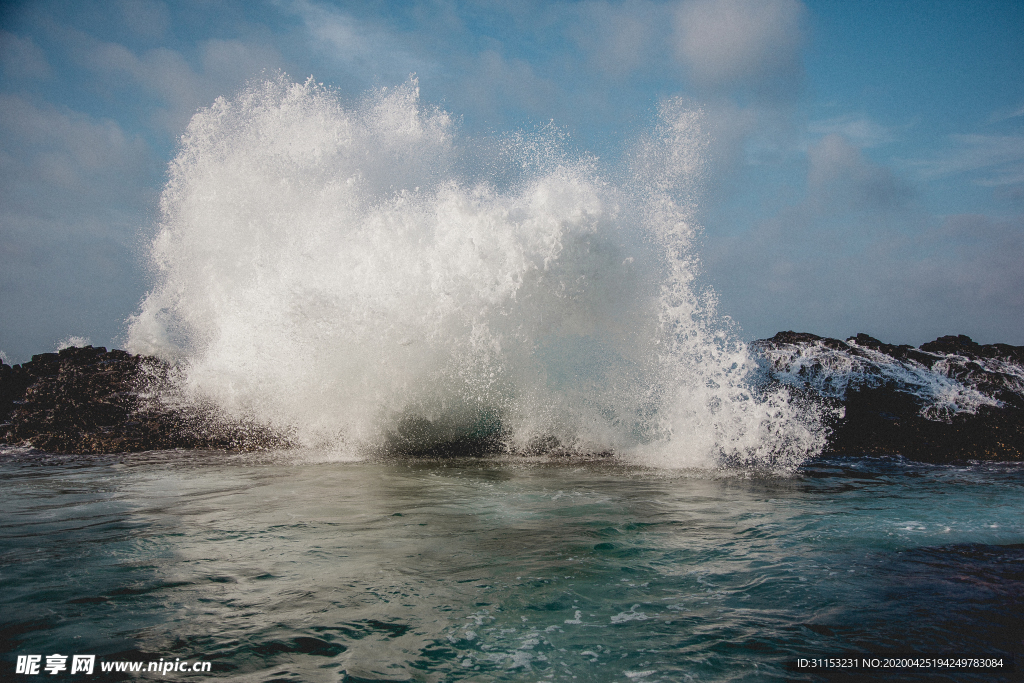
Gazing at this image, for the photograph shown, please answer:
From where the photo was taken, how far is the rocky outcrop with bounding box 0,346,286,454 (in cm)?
1181

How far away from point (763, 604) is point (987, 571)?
2.24 metres

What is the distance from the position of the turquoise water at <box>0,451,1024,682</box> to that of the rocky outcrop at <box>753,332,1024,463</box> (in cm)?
468

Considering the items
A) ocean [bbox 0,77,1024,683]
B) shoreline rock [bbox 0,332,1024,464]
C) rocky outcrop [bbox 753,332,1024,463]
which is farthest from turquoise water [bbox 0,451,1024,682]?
rocky outcrop [bbox 753,332,1024,463]

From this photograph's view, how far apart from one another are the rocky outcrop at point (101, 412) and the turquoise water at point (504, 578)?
3.91 metres

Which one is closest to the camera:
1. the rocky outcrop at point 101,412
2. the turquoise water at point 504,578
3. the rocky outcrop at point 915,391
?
the turquoise water at point 504,578

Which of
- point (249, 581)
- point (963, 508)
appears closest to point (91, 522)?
point (249, 581)

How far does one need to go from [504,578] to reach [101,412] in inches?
547

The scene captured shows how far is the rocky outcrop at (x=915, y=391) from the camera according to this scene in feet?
39.4

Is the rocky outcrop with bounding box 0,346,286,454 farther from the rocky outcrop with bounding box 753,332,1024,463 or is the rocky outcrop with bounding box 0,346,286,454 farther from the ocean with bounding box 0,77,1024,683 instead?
the rocky outcrop with bounding box 753,332,1024,463

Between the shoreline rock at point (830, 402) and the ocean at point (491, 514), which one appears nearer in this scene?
the ocean at point (491, 514)

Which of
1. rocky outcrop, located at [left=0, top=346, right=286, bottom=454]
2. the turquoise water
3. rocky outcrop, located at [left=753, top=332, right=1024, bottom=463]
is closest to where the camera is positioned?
the turquoise water

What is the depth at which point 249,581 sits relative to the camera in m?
4.42

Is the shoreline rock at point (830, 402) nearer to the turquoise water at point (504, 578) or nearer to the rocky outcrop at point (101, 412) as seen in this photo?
the rocky outcrop at point (101, 412)

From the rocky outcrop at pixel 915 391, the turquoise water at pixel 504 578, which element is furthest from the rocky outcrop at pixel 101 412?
the rocky outcrop at pixel 915 391
